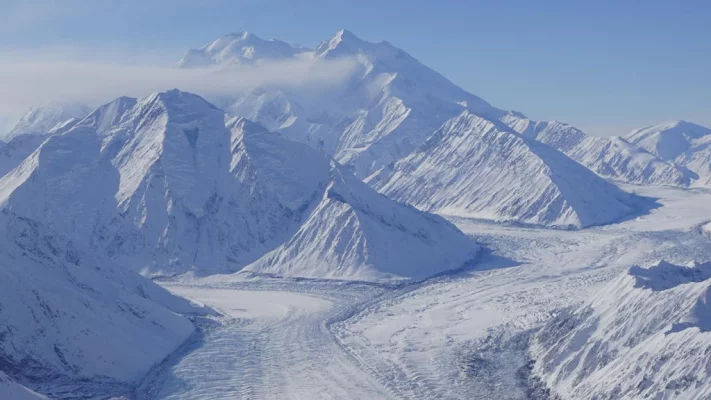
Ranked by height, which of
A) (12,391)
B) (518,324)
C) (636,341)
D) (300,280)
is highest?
(636,341)

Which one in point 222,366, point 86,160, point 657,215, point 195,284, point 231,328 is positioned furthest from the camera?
point 657,215

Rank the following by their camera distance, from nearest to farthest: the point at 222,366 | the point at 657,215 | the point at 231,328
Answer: the point at 222,366, the point at 231,328, the point at 657,215

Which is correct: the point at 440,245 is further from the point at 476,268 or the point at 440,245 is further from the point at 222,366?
the point at 222,366

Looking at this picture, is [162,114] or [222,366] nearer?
[222,366]

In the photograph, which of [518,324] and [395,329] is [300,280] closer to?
[395,329]

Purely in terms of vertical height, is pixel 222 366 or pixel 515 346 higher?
pixel 515 346

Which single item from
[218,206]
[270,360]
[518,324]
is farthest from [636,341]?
[218,206]

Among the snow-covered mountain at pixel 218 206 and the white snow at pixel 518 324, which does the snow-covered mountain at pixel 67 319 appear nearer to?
the white snow at pixel 518 324

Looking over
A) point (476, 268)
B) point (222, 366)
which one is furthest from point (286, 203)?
point (222, 366)
